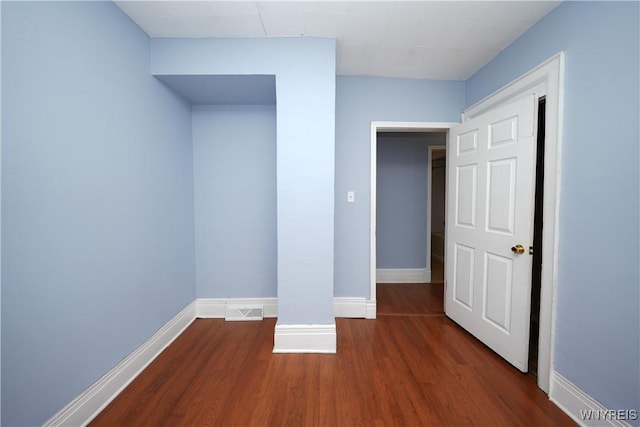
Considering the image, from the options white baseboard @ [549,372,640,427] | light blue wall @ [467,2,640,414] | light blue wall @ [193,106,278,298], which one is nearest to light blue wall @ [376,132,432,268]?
light blue wall @ [193,106,278,298]

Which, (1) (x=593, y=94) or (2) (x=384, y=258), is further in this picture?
(2) (x=384, y=258)

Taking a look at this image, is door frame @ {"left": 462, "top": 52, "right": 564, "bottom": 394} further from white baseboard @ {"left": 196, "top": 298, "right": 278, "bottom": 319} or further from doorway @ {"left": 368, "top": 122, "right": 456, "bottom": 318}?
white baseboard @ {"left": 196, "top": 298, "right": 278, "bottom": 319}

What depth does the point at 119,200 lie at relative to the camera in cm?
161

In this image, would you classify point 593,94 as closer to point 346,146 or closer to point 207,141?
point 346,146

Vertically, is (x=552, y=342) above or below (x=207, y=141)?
below

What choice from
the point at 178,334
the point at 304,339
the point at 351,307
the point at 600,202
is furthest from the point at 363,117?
the point at 178,334

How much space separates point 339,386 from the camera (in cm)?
163

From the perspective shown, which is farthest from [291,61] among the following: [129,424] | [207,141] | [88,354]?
[129,424]

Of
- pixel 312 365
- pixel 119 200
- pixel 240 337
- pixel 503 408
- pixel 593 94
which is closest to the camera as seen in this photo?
pixel 593 94

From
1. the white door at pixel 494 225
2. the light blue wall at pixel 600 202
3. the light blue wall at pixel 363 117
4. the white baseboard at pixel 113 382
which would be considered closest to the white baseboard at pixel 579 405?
the light blue wall at pixel 600 202

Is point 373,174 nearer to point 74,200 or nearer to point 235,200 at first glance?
point 235,200

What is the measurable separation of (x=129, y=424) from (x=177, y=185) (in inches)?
68.8

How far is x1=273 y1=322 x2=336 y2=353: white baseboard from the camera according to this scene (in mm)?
1991

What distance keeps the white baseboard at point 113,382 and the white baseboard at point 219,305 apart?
326 mm
